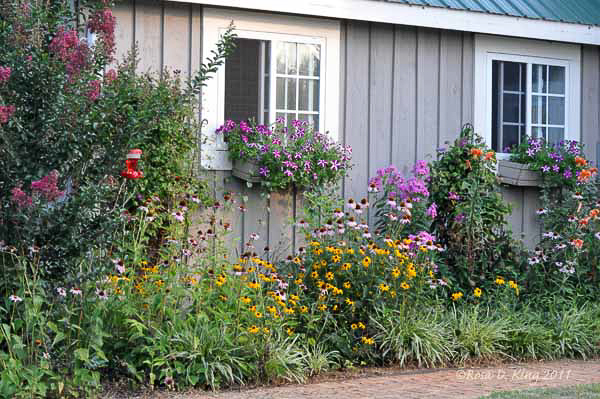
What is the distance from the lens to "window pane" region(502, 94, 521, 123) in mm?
10648

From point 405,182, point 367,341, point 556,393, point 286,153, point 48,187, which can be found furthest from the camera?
point 405,182

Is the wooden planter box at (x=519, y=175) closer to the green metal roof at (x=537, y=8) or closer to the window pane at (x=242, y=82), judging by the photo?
the green metal roof at (x=537, y=8)

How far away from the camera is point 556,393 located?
6570 millimetres

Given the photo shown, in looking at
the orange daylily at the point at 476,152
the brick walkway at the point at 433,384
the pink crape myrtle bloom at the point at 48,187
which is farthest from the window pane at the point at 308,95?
the pink crape myrtle bloom at the point at 48,187

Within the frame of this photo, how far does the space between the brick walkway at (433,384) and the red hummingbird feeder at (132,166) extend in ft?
5.49

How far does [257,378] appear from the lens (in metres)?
6.95

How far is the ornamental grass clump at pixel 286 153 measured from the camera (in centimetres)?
868

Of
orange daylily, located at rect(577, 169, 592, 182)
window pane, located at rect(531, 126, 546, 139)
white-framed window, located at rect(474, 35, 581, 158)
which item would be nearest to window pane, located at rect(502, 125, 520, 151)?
white-framed window, located at rect(474, 35, 581, 158)

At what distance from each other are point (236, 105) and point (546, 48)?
154 inches

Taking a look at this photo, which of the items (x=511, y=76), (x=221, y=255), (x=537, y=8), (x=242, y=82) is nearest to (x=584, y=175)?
(x=511, y=76)

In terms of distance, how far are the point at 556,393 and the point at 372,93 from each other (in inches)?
165

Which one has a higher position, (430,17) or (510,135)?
(430,17)

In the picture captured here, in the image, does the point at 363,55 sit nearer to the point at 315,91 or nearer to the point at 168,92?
the point at 315,91

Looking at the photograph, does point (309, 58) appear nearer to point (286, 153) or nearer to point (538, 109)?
point (286, 153)
